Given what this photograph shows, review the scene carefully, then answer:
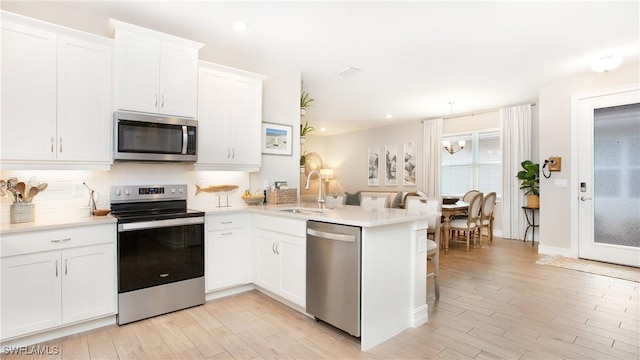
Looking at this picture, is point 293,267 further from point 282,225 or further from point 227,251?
point 227,251

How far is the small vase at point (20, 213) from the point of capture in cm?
231

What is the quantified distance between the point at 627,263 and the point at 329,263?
4.44m

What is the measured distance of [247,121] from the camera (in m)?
3.53

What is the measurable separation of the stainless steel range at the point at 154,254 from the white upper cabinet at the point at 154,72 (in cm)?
80

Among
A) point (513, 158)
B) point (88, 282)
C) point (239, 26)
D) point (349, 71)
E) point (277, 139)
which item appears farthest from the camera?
point (513, 158)

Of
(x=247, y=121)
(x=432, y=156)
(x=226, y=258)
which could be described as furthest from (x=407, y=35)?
(x=432, y=156)

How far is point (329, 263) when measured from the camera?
7.86ft

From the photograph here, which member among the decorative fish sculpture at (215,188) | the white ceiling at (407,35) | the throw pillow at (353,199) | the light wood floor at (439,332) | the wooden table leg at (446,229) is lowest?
the light wood floor at (439,332)

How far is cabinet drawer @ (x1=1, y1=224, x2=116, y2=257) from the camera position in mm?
2119

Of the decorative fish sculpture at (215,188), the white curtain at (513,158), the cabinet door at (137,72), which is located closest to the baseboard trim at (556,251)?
the white curtain at (513,158)

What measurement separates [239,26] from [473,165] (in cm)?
590

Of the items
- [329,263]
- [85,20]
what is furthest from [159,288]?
[85,20]

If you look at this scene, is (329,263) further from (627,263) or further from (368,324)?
(627,263)

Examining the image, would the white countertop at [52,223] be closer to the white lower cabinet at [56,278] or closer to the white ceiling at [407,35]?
the white lower cabinet at [56,278]
